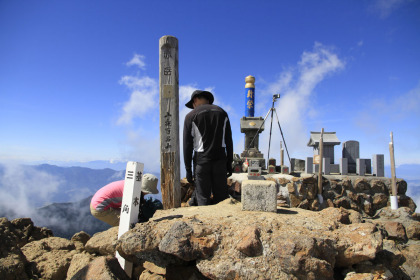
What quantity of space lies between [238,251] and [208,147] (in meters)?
2.08

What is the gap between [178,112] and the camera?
486cm

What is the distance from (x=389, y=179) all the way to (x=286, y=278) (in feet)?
21.9

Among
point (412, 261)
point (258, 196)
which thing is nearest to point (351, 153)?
point (412, 261)

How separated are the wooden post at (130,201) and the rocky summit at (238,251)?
165 millimetres

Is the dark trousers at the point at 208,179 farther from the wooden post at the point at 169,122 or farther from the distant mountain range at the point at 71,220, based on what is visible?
the distant mountain range at the point at 71,220

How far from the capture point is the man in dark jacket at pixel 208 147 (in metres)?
4.30

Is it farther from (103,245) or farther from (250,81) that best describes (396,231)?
(250,81)

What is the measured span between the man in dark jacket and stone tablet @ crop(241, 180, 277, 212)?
0.78 m

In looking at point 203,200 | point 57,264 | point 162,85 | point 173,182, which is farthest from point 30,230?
point 162,85

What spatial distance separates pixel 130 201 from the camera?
3.21 metres

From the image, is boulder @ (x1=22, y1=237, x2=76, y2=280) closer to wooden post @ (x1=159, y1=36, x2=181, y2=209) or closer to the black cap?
wooden post @ (x1=159, y1=36, x2=181, y2=209)

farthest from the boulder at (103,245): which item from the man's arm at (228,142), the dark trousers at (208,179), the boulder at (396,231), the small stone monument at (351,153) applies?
the small stone monument at (351,153)

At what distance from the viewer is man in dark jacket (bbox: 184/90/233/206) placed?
4297 mm

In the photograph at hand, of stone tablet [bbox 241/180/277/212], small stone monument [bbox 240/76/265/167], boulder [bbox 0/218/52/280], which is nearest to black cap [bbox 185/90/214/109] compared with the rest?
stone tablet [bbox 241/180/277/212]
